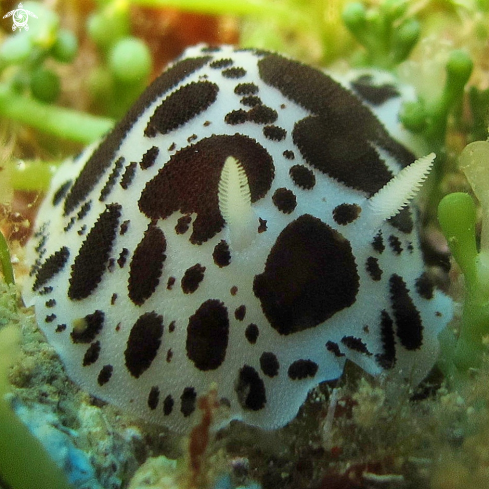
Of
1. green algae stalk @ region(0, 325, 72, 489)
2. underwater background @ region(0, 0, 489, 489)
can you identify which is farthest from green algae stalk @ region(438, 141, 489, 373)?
green algae stalk @ region(0, 325, 72, 489)

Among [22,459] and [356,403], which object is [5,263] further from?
[356,403]

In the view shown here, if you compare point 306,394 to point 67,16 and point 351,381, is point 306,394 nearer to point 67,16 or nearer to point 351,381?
point 351,381

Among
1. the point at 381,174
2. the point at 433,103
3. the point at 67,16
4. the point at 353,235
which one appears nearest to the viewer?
the point at 353,235

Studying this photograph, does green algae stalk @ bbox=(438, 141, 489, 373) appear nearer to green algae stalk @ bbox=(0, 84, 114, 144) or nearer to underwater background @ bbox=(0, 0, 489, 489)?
underwater background @ bbox=(0, 0, 489, 489)

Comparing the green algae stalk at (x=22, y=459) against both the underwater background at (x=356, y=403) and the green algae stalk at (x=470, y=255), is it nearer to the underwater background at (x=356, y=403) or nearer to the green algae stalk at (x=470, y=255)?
the underwater background at (x=356, y=403)

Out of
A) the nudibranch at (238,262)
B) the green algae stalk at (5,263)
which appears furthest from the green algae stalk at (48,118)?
the green algae stalk at (5,263)

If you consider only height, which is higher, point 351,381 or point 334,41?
point 334,41

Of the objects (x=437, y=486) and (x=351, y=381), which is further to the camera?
(x=351, y=381)

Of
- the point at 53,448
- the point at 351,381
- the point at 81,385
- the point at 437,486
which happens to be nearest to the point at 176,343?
the point at 81,385
